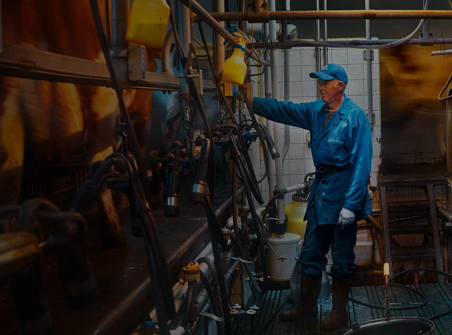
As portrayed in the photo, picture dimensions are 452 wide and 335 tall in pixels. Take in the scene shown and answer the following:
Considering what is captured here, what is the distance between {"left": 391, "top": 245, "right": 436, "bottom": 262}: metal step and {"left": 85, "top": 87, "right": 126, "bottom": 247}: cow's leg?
12.1 feet

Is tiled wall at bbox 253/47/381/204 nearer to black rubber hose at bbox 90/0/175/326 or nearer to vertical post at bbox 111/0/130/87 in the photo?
vertical post at bbox 111/0/130/87

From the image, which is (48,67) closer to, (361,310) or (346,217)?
(346,217)

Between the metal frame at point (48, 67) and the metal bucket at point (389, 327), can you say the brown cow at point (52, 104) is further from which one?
the metal bucket at point (389, 327)

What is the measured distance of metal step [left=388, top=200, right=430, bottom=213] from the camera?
200 inches

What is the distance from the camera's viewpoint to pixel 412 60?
5.36 m

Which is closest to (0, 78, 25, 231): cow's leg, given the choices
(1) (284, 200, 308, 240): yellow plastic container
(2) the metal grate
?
(2) the metal grate

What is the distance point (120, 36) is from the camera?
137 cm

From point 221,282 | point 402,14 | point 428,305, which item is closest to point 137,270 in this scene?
point 221,282

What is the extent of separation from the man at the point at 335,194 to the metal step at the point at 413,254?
2.16 meters

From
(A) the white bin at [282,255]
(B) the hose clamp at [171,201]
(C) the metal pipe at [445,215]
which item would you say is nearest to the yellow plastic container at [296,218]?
(A) the white bin at [282,255]

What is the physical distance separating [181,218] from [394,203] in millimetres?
3238

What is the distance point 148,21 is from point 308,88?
4159mm

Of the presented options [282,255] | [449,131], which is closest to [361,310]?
[282,255]

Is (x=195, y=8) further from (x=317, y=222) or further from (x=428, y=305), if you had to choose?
(x=428, y=305)
